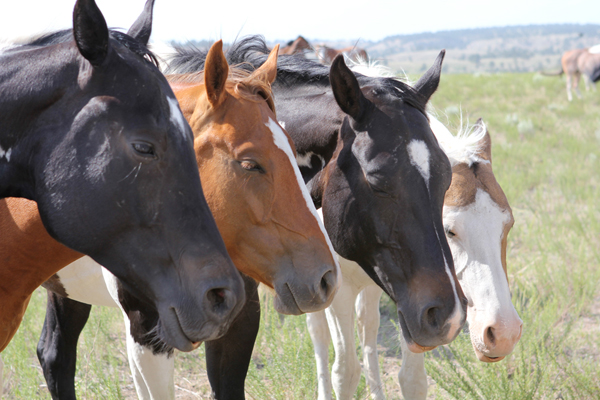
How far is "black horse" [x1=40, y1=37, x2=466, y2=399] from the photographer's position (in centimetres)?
193

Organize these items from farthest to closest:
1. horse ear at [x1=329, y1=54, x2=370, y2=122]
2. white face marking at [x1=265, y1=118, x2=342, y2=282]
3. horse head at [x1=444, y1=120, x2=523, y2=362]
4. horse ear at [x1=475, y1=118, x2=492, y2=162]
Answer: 1. horse ear at [x1=475, y1=118, x2=492, y2=162]
2. horse head at [x1=444, y1=120, x2=523, y2=362]
3. horse ear at [x1=329, y1=54, x2=370, y2=122]
4. white face marking at [x1=265, y1=118, x2=342, y2=282]

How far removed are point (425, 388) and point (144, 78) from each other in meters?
2.32

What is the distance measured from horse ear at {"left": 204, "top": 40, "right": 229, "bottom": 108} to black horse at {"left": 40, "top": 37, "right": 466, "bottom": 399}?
1.64ft

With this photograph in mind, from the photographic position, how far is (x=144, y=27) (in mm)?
1732

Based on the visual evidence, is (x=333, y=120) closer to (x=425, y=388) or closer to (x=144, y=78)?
(x=144, y=78)

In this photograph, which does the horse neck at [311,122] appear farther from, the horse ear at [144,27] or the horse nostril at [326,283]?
the horse ear at [144,27]

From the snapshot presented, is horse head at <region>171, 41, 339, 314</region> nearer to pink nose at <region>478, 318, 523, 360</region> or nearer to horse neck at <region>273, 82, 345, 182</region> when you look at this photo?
horse neck at <region>273, 82, 345, 182</region>

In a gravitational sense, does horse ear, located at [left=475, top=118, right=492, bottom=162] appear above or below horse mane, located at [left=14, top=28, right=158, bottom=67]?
below

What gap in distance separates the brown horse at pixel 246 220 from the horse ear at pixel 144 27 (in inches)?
8.9

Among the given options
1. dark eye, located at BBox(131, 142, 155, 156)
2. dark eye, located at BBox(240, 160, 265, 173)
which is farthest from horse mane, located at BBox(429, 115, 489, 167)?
dark eye, located at BBox(131, 142, 155, 156)

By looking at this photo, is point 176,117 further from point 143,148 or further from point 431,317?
point 431,317

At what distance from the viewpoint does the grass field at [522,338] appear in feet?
9.55

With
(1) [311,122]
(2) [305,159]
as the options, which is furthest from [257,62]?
(2) [305,159]

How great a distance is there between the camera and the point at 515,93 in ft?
67.3
